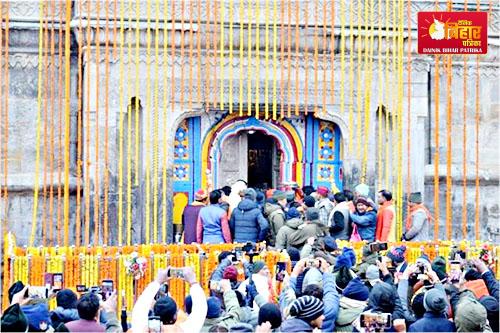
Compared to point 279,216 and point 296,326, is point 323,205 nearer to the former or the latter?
point 279,216

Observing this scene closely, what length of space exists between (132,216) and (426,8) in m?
5.93

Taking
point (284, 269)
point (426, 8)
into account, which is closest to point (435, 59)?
point (426, 8)

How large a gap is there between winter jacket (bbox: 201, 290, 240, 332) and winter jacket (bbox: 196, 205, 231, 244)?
5902mm

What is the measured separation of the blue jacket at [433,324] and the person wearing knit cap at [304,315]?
38.8 inches

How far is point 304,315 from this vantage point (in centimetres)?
950

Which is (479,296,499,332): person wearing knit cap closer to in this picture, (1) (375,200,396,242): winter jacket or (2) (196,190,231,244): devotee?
(1) (375,200,396,242): winter jacket

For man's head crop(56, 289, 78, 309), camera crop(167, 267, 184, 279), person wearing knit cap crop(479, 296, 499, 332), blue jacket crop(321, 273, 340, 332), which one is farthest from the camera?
man's head crop(56, 289, 78, 309)

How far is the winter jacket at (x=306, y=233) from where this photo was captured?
49.6 feet

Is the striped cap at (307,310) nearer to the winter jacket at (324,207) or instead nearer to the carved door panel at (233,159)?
the winter jacket at (324,207)

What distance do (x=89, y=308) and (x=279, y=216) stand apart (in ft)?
22.9

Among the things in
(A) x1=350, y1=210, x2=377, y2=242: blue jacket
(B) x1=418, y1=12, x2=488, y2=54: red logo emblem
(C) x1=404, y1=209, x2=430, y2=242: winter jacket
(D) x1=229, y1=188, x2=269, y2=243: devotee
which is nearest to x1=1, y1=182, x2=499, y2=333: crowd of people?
(D) x1=229, y1=188, x2=269, y2=243: devotee

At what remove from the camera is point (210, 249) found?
15.8 metres

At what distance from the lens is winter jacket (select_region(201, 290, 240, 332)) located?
403 inches

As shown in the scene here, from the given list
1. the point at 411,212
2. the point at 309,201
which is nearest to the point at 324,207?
the point at 309,201
